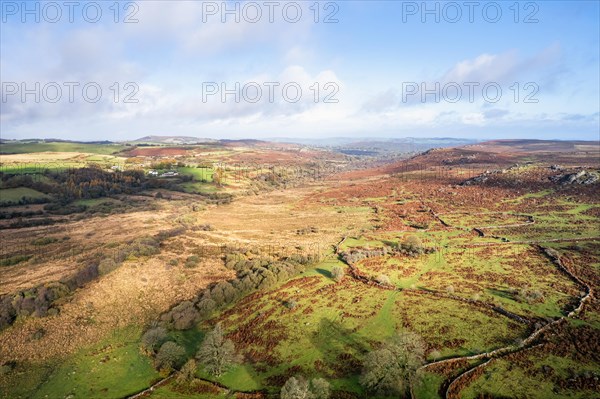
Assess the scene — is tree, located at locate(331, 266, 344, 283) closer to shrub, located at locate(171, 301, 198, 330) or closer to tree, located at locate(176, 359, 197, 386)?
shrub, located at locate(171, 301, 198, 330)

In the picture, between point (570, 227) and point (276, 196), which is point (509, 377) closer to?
point (570, 227)

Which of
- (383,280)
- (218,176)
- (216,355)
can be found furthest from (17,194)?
(383,280)

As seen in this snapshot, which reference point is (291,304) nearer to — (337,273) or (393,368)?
(337,273)

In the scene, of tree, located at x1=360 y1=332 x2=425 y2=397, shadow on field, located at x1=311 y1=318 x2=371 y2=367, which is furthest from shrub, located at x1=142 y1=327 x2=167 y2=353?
Answer: tree, located at x1=360 y1=332 x2=425 y2=397

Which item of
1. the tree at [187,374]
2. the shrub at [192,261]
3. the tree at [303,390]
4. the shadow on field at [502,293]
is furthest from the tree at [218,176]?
the tree at [303,390]

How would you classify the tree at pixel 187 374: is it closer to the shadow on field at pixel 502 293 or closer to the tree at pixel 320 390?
the tree at pixel 320 390
